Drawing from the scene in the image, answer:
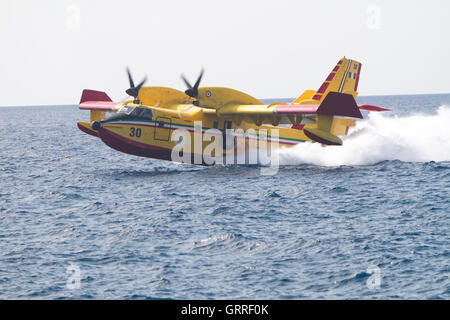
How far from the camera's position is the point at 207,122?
31.2 m

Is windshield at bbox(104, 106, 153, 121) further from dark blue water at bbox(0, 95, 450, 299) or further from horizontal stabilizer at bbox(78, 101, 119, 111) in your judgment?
horizontal stabilizer at bbox(78, 101, 119, 111)

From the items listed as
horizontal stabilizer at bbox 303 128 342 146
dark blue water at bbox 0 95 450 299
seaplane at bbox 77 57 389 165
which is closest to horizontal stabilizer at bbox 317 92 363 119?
seaplane at bbox 77 57 389 165

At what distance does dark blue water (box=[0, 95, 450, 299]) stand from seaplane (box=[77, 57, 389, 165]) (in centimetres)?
147

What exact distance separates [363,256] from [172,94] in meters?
18.9

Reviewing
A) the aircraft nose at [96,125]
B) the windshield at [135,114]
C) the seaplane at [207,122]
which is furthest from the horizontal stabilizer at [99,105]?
the aircraft nose at [96,125]

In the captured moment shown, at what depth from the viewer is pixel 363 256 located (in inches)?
641

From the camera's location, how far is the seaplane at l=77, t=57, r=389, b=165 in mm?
28562

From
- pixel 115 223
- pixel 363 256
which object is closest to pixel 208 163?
pixel 115 223

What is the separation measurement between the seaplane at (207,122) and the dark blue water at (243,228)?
4.84 ft

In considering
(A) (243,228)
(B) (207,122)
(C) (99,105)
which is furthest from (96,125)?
(A) (243,228)

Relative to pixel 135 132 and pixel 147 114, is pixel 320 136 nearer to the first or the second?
pixel 147 114

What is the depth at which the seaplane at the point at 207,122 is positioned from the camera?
28.6m

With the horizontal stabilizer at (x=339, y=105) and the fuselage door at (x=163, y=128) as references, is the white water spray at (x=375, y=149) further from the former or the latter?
the fuselage door at (x=163, y=128)
